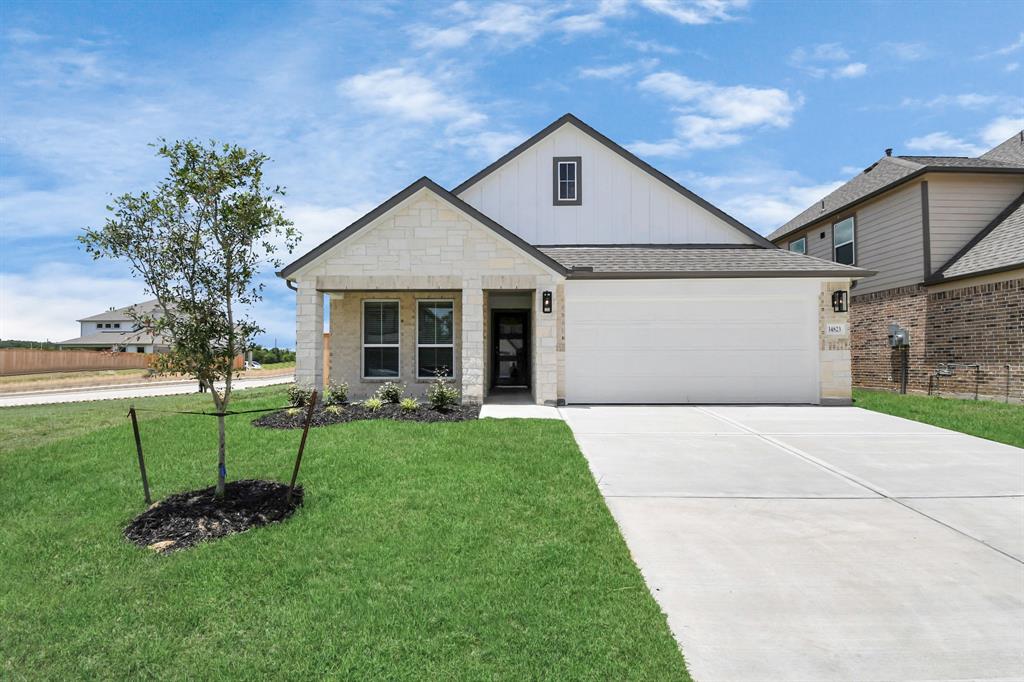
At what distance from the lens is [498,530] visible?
4.85 metres

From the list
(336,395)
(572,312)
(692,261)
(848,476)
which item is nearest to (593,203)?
(692,261)

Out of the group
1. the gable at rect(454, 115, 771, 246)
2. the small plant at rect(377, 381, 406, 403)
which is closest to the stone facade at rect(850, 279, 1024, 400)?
the gable at rect(454, 115, 771, 246)

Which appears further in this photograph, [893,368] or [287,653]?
[893,368]

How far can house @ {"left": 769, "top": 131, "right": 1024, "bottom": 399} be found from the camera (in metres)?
12.9

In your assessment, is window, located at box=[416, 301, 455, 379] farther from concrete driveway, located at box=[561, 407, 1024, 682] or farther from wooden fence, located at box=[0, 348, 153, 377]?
wooden fence, located at box=[0, 348, 153, 377]

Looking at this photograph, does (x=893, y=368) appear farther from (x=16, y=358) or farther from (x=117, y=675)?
(x=16, y=358)

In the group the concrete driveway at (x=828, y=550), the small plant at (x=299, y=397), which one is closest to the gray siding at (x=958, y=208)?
the concrete driveway at (x=828, y=550)

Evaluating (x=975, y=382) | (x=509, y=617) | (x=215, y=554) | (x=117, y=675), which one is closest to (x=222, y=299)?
(x=215, y=554)

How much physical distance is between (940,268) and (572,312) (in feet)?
32.9

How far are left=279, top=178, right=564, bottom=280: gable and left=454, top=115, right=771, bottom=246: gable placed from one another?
11.2 feet

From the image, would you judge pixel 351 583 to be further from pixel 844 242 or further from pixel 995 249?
pixel 844 242

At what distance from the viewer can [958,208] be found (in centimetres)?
1482

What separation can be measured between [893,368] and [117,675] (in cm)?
1837

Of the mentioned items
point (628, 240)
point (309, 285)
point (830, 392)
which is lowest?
point (830, 392)
